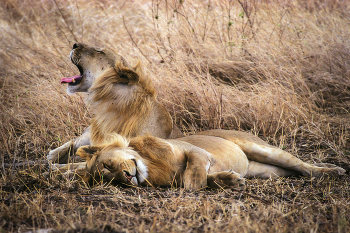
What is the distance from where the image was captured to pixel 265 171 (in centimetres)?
368

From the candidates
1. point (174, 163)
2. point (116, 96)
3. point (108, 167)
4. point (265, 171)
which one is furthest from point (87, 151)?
point (265, 171)

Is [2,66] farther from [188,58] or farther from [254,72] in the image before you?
[254,72]

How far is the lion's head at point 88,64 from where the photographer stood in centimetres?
375

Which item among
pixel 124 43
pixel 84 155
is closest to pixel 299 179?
pixel 84 155

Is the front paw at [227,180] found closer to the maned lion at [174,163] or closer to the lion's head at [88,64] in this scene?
the maned lion at [174,163]

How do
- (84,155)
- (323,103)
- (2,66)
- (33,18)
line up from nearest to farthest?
(84,155) → (323,103) → (2,66) → (33,18)

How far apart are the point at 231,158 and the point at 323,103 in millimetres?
2706

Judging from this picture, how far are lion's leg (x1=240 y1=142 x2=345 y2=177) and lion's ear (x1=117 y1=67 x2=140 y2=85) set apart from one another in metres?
1.20

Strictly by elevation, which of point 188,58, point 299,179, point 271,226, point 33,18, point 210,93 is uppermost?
point 33,18

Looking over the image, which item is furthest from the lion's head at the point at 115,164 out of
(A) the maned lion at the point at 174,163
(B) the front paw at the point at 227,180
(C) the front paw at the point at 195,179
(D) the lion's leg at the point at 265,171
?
(D) the lion's leg at the point at 265,171

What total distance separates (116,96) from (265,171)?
154cm

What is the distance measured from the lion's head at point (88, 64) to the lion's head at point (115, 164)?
967 millimetres

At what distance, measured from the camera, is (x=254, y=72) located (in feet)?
19.1

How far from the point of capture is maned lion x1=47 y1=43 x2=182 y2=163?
11.8ft
